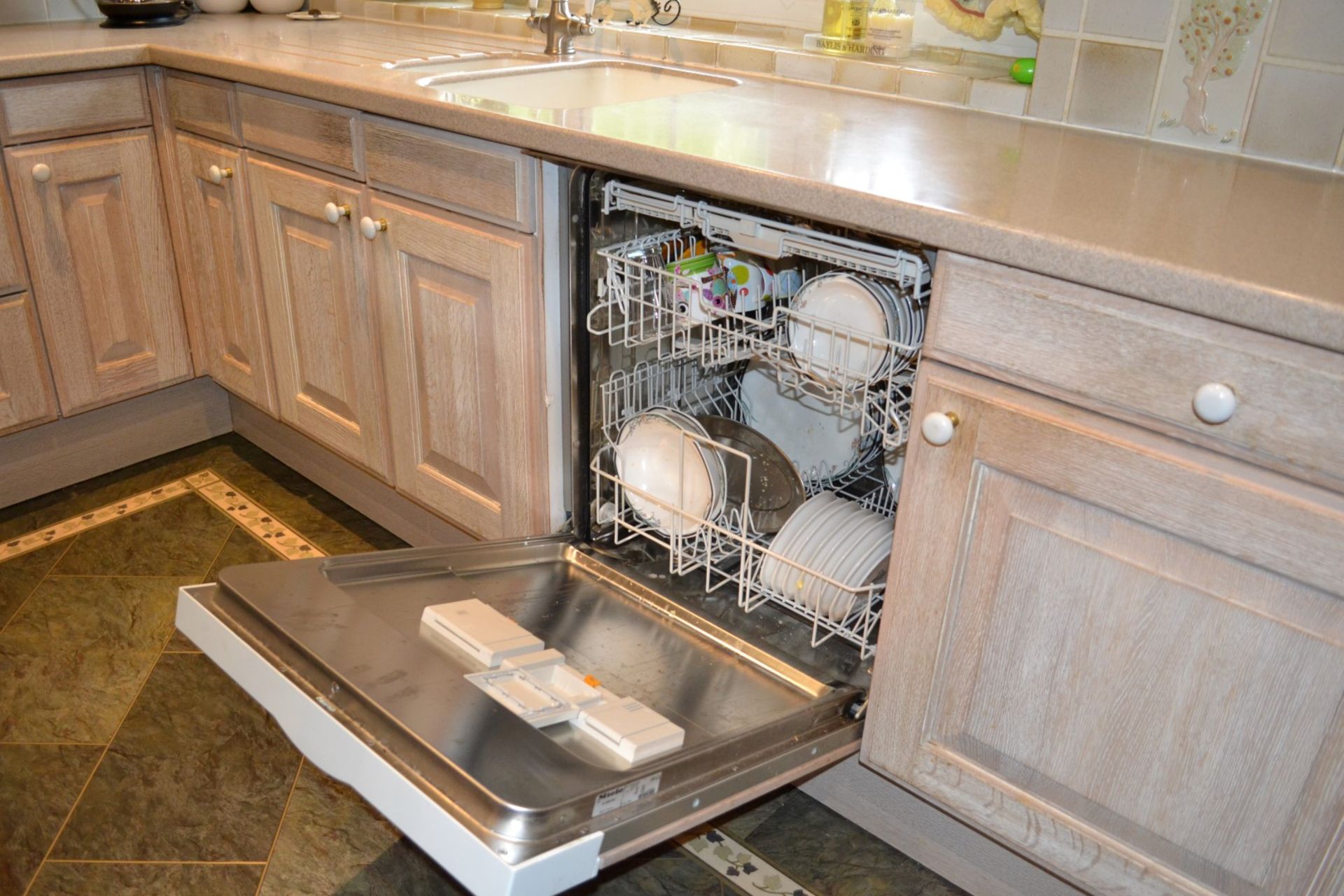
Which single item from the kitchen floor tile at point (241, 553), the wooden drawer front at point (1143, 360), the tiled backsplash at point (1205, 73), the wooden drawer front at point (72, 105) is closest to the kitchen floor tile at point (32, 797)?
the kitchen floor tile at point (241, 553)

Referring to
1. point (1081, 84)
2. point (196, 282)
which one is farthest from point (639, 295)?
point (196, 282)

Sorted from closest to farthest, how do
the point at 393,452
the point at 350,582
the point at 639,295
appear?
the point at 350,582 < the point at 639,295 < the point at 393,452

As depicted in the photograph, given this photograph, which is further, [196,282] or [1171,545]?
[196,282]

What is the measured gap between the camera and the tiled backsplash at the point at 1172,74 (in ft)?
4.33

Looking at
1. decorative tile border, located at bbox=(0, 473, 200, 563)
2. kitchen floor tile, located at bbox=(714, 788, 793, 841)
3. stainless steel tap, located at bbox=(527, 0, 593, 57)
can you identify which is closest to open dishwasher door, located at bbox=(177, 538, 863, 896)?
kitchen floor tile, located at bbox=(714, 788, 793, 841)

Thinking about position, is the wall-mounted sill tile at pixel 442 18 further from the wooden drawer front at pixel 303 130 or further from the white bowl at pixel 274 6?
the wooden drawer front at pixel 303 130

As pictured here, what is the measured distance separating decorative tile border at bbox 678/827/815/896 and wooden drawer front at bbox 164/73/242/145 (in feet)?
4.74

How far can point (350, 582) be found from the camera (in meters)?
1.30

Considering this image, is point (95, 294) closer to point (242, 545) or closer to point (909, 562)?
point (242, 545)

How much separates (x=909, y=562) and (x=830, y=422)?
48 cm

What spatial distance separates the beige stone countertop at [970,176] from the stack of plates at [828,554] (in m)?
0.45

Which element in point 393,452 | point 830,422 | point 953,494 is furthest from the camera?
point 393,452

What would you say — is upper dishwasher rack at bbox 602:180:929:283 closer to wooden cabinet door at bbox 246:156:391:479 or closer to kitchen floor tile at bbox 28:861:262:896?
wooden cabinet door at bbox 246:156:391:479

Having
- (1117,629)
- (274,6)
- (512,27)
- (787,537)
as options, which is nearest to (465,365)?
(787,537)
